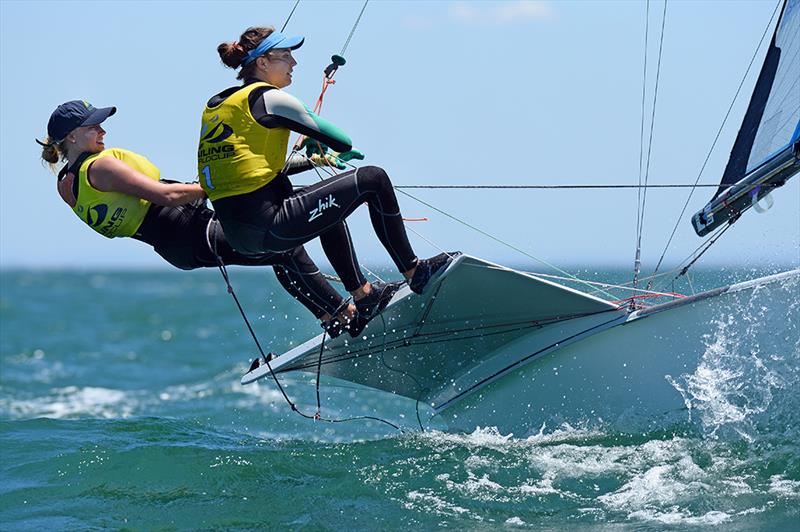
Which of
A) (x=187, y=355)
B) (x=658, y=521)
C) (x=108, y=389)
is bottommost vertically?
(x=658, y=521)

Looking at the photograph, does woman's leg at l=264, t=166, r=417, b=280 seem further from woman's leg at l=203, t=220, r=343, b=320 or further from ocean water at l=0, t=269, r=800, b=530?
ocean water at l=0, t=269, r=800, b=530

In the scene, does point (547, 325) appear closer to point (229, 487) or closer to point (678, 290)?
point (678, 290)

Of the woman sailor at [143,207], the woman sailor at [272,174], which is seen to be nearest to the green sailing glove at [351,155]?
the woman sailor at [272,174]

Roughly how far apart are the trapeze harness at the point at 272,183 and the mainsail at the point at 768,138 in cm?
169

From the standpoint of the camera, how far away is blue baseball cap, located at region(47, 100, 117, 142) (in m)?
4.95

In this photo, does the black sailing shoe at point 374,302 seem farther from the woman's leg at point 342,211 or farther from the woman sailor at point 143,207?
the woman's leg at point 342,211

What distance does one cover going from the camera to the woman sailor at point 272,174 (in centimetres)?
468

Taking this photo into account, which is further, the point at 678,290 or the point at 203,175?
the point at 678,290

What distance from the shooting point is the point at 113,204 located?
16.4ft

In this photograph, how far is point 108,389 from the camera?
1173cm

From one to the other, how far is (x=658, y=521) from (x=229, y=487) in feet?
7.09


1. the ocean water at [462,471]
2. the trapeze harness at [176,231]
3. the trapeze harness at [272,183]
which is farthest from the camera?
the trapeze harness at [176,231]

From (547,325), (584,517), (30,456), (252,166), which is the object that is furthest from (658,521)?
(30,456)

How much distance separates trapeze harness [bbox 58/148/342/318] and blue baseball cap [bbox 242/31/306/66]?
754mm
